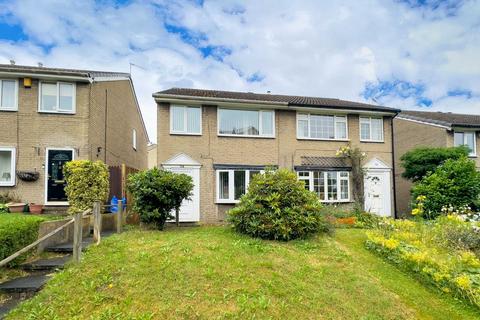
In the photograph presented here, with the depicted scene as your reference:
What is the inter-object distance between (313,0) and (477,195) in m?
11.0

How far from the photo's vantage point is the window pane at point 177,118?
13.5 meters

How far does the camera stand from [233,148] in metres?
14.1

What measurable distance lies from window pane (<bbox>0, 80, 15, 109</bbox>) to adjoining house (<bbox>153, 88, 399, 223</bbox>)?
5.73m

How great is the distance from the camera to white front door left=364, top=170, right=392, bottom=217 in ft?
50.6

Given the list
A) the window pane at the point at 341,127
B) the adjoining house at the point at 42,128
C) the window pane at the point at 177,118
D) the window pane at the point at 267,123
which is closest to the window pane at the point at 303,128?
the window pane at the point at 267,123

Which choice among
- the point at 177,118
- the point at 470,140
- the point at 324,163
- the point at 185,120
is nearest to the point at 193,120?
the point at 185,120

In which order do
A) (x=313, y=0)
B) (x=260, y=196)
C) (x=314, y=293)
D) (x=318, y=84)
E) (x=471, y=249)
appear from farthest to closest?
(x=318, y=84), (x=313, y=0), (x=260, y=196), (x=471, y=249), (x=314, y=293)

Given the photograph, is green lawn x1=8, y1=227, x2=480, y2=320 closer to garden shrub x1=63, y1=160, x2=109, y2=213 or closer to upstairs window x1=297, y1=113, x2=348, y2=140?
garden shrub x1=63, y1=160, x2=109, y2=213

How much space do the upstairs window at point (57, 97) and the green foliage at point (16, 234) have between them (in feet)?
22.3

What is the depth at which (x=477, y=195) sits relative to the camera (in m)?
12.7

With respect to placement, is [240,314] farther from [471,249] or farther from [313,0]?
[313,0]

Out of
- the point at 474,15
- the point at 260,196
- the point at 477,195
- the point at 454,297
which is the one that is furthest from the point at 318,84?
the point at 454,297

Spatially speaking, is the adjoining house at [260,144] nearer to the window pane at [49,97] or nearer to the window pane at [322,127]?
the window pane at [322,127]

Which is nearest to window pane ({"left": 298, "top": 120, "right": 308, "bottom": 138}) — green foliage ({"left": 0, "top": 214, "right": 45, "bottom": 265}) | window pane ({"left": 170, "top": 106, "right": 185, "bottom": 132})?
window pane ({"left": 170, "top": 106, "right": 185, "bottom": 132})
